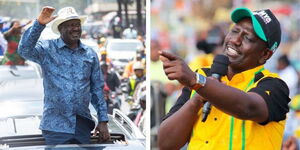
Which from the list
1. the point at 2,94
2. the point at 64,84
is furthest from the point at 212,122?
the point at 2,94

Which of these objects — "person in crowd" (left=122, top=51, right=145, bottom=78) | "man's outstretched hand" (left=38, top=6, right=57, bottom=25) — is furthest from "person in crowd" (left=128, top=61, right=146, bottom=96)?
"man's outstretched hand" (left=38, top=6, right=57, bottom=25)

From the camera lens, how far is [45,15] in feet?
10.2

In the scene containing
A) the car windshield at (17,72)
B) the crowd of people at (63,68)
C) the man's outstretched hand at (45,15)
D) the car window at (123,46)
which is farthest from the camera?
the car window at (123,46)

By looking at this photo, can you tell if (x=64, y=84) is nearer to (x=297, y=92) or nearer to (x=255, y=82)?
(x=297, y=92)

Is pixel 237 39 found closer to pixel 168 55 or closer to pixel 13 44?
pixel 168 55

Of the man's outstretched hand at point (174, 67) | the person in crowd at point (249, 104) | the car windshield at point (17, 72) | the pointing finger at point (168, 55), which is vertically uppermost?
the pointing finger at point (168, 55)

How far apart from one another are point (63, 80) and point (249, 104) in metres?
1.99

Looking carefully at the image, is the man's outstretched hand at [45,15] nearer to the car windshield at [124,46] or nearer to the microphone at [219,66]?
the car windshield at [124,46]

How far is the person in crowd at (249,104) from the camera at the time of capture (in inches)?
59.7

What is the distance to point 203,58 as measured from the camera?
3498mm

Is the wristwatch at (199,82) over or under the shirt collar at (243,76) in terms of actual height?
over

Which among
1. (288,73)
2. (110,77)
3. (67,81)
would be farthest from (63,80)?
(288,73)

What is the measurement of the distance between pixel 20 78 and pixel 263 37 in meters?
2.23

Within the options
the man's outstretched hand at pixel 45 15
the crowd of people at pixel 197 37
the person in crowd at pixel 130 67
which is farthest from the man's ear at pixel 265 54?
the person in crowd at pixel 130 67
